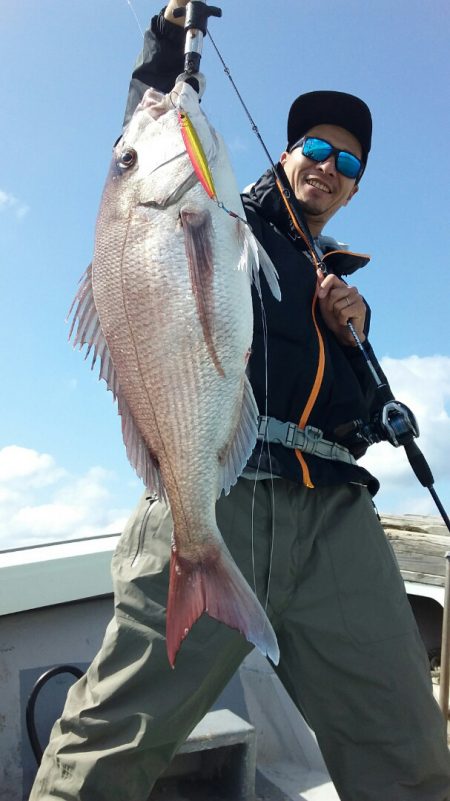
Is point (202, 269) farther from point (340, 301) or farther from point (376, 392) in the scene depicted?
point (376, 392)

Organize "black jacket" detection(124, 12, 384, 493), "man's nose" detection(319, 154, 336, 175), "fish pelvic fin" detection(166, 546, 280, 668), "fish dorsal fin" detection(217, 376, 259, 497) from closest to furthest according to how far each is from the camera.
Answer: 1. "fish pelvic fin" detection(166, 546, 280, 668)
2. "fish dorsal fin" detection(217, 376, 259, 497)
3. "black jacket" detection(124, 12, 384, 493)
4. "man's nose" detection(319, 154, 336, 175)

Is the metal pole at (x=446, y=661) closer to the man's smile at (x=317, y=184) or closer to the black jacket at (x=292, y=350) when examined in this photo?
the black jacket at (x=292, y=350)

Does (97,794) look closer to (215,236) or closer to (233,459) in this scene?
(233,459)

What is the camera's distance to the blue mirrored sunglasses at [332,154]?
2.75 meters

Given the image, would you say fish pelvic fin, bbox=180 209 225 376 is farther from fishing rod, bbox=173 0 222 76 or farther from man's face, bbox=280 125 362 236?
man's face, bbox=280 125 362 236

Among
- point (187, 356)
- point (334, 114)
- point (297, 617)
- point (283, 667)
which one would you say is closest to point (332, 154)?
point (334, 114)

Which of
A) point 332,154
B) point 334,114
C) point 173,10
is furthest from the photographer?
point 334,114

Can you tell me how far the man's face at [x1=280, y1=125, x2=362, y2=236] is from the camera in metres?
2.75

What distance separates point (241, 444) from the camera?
1.86 metres

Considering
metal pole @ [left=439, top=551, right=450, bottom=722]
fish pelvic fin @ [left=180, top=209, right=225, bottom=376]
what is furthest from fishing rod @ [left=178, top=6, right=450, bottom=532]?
metal pole @ [left=439, top=551, right=450, bottom=722]

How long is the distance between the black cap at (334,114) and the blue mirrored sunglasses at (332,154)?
0.20m

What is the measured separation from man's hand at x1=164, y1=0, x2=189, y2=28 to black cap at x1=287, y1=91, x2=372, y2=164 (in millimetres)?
685

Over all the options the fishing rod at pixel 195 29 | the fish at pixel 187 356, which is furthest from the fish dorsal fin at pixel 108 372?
the fishing rod at pixel 195 29

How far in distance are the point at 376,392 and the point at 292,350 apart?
0.47 m
